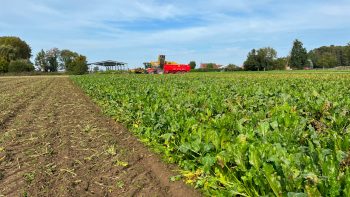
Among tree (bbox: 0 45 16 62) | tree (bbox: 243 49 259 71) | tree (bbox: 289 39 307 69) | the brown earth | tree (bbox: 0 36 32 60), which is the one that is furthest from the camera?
tree (bbox: 0 36 32 60)

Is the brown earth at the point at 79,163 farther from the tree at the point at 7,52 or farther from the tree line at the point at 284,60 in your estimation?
the tree at the point at 7,52

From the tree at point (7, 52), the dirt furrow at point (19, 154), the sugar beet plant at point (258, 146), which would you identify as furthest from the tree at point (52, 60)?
the sugar beet plant at point (258, 146)

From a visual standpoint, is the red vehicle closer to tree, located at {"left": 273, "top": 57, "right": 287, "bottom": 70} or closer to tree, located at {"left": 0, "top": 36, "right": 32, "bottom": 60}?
tree, located at {"left": 273, "top": 57, "right": 287, "bottom": 70}

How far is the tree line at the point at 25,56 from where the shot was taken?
90.8 metres

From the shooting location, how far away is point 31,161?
20.1 feet

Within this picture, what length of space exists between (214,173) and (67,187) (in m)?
2.03

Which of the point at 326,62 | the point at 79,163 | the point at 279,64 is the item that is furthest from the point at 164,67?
the point at 326,62

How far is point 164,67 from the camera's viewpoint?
55344 mm

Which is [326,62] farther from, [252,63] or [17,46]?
[17,46]

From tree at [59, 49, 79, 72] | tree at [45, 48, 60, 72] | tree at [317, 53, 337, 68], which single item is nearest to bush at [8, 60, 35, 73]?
tree at [45, 48, 60, 72]

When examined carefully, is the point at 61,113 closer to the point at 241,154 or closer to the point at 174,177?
the point at 174,177

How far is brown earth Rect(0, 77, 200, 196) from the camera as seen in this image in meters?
4.78

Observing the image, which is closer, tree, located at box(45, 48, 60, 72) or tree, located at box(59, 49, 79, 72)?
tree, located at box(45, 48, 60, 72)

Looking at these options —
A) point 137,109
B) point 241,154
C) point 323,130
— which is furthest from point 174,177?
point 137,109
